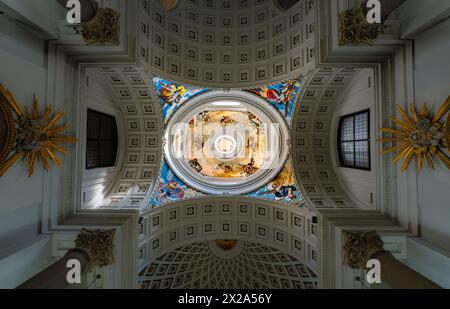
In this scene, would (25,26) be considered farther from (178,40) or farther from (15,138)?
(178,40)

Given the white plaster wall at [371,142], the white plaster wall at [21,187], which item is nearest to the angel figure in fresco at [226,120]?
the white plaster wall at [371,142]

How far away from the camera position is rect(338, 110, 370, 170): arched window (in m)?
9.78

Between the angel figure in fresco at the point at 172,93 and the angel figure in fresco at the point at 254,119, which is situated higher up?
Answer: the angel figure in fresco at the point at 172,93

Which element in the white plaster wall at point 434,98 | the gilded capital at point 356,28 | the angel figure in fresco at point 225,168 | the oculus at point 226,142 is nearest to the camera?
the white plaster wall at point 434,98

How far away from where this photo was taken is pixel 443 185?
20.7 feet

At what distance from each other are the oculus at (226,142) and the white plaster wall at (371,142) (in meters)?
2.34

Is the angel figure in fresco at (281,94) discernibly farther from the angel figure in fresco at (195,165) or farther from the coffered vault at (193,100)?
the angel figure in fresco at (195,165)

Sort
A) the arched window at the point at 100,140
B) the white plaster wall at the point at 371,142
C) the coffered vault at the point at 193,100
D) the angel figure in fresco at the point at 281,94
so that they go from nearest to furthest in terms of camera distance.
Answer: the coffered vault at the point at 193,100, the white plaster wall at the point at 371,142, the arched window at the point at 100,140, the angel figure in fresco at the point at 281,94

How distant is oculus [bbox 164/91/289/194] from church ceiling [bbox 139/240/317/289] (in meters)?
2.85

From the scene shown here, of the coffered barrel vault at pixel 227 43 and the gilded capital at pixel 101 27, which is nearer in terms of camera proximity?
the gilded capital at pixel 101 27

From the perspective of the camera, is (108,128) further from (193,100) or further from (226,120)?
(226,120)

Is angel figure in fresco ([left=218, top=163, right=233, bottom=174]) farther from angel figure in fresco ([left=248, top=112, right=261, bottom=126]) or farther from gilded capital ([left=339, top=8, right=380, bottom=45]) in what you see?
gilded capital ([left=339, top=8, right=380, bottom=45])

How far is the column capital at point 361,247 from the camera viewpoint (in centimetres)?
729

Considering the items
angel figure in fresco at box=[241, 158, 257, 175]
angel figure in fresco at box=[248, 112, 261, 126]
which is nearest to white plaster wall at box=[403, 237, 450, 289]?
angel figure in fresco at box=[241, 158, 257, 175]
